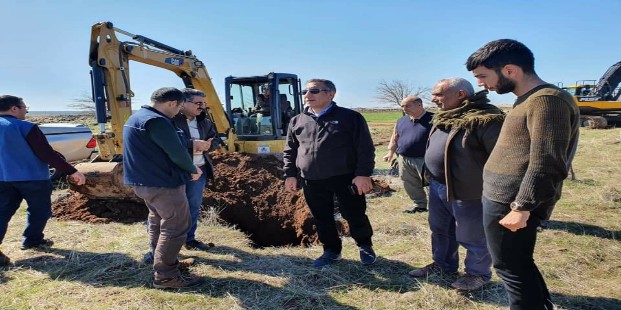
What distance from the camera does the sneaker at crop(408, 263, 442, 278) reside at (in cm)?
365

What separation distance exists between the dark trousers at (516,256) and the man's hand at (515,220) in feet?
0.53

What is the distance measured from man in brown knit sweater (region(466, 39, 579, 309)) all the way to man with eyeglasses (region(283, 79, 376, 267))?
1.36 meters

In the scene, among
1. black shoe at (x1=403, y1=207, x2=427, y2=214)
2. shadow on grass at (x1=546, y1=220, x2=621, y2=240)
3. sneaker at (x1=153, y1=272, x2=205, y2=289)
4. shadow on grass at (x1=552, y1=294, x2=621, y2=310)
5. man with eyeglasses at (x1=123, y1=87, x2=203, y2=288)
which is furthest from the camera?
black shoe at (x1=403, y1=207, x2=427, y2=214)

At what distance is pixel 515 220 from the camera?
2.08m

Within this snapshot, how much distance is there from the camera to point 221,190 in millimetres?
7188

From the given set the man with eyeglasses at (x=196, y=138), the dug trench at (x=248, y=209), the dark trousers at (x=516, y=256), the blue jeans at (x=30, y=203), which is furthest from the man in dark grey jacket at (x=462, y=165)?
the blue jeans at (x=30, y=203)

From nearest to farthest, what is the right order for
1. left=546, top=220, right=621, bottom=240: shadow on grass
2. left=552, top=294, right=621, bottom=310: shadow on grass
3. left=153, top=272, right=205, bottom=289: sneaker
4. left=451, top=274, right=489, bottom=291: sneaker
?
left=552, top=294, right=621, bottom=310: shadow on grass < left=451, top=274, right=489, bottom=291: sneaker < left=153, top=272, right=205, bottom=289: sneaker < left=546, top=220, right=621, bottom=240: shadow on grass

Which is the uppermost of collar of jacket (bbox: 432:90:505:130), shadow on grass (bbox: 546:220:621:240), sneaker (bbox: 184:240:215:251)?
collar of jacket (bbox: 432:90:505:130)

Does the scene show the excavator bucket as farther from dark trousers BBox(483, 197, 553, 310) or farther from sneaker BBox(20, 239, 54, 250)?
dark trousers BBox(483, 197, 553, 310)

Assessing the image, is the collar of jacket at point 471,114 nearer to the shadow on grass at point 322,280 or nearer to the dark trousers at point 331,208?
the dark trousers at point 331,208

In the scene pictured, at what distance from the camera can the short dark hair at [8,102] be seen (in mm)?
4152

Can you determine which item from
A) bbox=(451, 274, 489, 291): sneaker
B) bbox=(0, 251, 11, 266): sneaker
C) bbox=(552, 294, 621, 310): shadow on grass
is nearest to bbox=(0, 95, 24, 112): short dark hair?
bbox=(0, 251, 11, 266): sneaker

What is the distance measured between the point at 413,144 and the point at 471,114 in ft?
7.96

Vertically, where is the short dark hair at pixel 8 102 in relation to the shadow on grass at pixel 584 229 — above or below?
above
